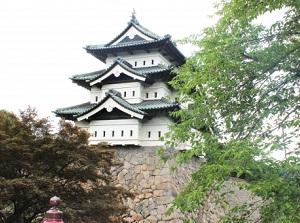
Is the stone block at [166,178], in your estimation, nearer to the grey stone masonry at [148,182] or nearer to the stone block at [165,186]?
the grey stone masonry at [148,182]

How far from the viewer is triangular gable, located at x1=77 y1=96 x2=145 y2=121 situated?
36.6ft

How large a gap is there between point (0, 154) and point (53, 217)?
5.05 m

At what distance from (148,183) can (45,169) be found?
4463 mm

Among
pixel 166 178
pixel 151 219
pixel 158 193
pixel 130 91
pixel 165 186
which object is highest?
pixel 130 91

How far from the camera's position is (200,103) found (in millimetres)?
4348

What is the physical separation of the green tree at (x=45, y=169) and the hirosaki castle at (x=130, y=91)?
3.28m

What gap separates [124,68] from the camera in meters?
12.0

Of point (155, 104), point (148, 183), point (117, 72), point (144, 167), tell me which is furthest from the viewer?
point (117, 72)

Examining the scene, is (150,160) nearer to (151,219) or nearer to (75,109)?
(151,219)

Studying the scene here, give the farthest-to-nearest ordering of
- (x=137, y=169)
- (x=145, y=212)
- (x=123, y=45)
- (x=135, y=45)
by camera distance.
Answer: (x=123, y=45), (x=135, y=45), (x=137, y=169), (x=145, y=212)

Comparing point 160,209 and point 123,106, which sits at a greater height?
point 123,106

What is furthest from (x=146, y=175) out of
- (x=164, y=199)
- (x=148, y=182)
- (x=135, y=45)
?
(x=135, y=45)

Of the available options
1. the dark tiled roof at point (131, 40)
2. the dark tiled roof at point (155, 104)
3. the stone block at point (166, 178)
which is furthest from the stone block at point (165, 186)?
the dark tiled roof at point (131, 40)

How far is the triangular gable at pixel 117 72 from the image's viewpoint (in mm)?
11906
